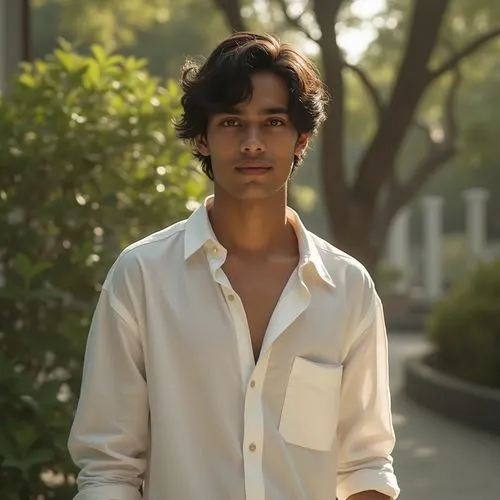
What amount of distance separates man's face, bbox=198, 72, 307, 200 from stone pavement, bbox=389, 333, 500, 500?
6.10 m

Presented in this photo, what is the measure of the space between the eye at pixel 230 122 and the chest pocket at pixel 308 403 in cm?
47

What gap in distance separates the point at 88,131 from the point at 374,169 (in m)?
4.87

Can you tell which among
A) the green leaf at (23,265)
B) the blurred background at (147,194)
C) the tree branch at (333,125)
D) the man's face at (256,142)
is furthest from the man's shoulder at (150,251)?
the tree branch at (333,125)

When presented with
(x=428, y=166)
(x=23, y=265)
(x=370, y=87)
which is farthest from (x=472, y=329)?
(x=23, y=265)

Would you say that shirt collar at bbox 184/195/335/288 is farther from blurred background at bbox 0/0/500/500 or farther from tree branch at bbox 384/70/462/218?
tree branch at bbox 384/70/462/218

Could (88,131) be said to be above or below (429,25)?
below

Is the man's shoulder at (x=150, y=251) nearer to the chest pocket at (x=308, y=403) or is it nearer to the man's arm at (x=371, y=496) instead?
the chest pocket at (x=308, y=403)

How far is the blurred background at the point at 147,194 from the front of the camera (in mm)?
5301

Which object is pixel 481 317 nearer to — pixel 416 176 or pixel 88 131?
pixel 416 176

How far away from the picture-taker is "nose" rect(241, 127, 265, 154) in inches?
105

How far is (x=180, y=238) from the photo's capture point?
2795mm

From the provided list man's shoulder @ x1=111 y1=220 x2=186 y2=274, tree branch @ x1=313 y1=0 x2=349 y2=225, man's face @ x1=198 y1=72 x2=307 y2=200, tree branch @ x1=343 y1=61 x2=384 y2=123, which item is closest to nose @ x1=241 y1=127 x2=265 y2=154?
Result: man's face @ x1=198 y1=72 x2=307 y2=200

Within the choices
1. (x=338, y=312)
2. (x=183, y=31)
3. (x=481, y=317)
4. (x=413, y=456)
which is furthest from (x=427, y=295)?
(x=338, y=312)

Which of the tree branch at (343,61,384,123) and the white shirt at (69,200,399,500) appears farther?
the tree branch at (343,61,384,123)
